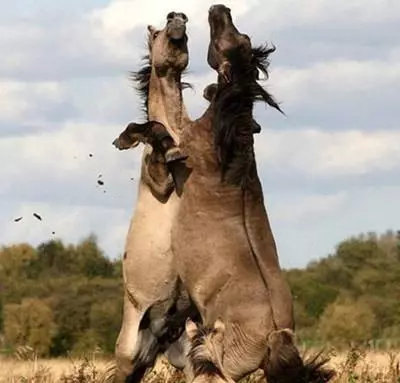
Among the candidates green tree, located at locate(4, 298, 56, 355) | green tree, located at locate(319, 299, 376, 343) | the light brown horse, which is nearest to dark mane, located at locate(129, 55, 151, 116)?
the light brown horse

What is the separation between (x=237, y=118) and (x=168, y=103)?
61.0 inches

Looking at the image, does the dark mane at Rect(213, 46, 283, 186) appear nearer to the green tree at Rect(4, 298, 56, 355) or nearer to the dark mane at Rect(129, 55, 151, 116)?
the dark mane at Rect(129, 55, 151, 116)

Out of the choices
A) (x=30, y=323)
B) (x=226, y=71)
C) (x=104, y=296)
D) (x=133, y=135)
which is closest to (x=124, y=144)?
(x=133, y=135)

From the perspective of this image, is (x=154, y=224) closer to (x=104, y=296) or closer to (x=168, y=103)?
(x=168, y=103)

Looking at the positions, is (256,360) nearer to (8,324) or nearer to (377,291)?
(8,324)

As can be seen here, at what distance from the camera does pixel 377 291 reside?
38.1 metres

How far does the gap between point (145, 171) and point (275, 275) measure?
180 cm

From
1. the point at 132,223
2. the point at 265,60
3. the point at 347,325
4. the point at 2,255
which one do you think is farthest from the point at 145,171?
the point at 2,255

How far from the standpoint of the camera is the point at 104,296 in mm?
32219

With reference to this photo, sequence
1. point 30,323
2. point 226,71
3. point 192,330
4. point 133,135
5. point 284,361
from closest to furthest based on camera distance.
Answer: point 284,361
point 192,330
point 226,71
point 133,135
point 30,323

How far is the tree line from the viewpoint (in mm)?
30562

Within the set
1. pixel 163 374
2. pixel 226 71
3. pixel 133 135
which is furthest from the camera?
pixel 163 374

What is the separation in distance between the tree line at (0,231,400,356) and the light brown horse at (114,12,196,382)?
16.9 metres

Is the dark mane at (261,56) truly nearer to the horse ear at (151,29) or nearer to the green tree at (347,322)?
the horse ear at (151,29)
